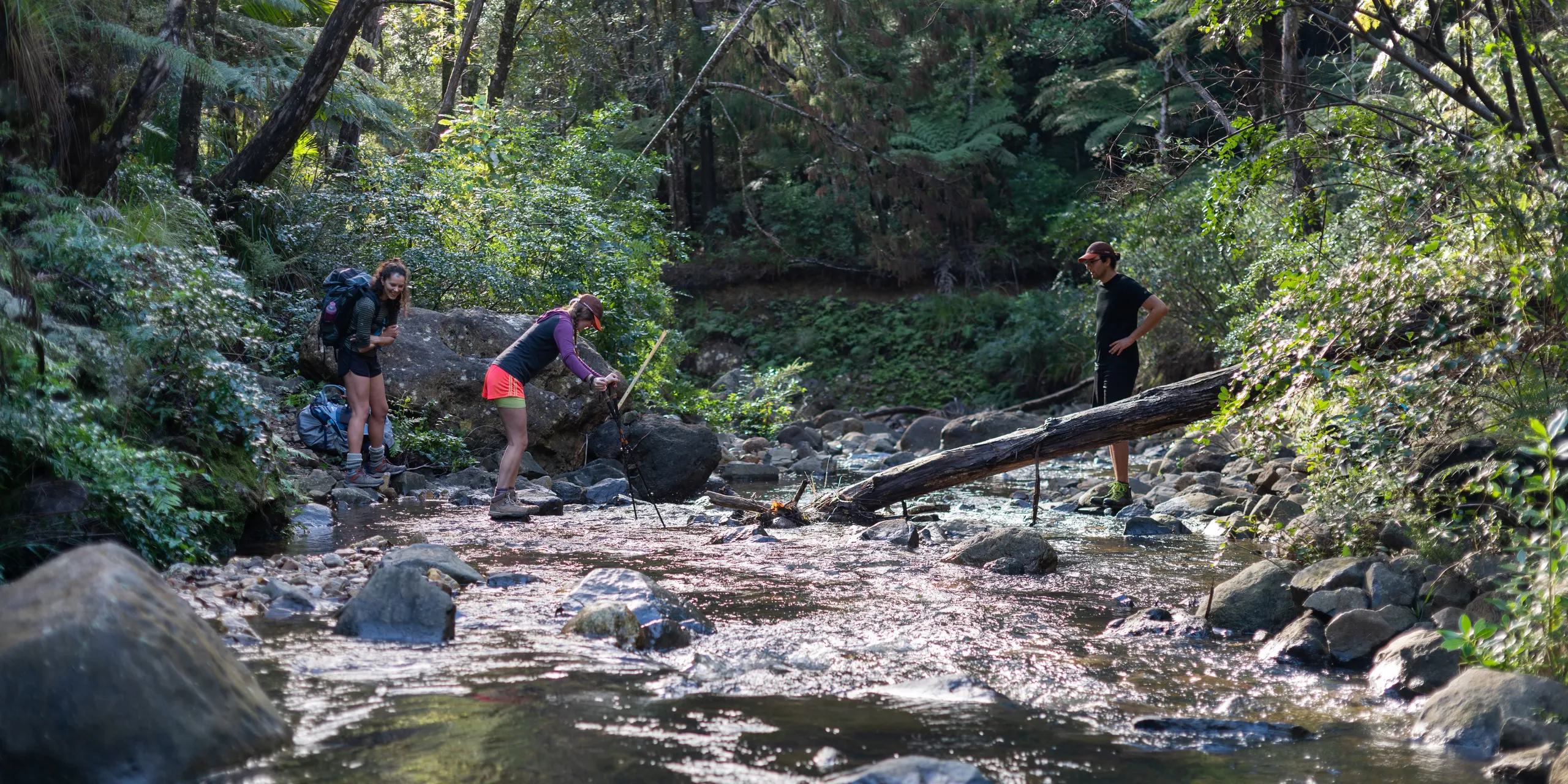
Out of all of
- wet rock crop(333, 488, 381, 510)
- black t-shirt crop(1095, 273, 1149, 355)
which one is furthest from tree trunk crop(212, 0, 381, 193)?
black t-shirt crop(1095, 273, 1149, 355)

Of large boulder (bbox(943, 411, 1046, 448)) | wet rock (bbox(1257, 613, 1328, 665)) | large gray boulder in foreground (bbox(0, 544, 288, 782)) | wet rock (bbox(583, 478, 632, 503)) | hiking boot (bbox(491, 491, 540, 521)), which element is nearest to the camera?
large gray boulder in foreground (bbox(0, 544, 288, 782))

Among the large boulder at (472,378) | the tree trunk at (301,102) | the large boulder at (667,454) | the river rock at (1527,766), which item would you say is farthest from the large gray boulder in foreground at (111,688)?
the tree trunk at (301,102)

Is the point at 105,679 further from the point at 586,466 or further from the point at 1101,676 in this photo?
the point at 586,466

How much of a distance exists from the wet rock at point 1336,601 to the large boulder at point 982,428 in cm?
931

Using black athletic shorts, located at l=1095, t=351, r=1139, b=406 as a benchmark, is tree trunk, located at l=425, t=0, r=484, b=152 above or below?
above

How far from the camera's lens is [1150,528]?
9.05 m

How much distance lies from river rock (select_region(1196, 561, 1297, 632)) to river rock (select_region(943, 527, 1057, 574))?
4.71ft

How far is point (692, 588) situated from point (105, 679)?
3516 mm

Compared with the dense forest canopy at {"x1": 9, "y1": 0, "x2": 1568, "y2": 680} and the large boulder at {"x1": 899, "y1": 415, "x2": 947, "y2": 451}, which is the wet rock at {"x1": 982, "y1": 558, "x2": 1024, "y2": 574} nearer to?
the dense forest canopy at {"x1": 9, "y1": 0, "x2": 1568, "y2": 680}

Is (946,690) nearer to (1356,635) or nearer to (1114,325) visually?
(1356,635)

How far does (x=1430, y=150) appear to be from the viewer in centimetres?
606

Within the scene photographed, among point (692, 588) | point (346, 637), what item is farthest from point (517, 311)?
point (346, 637)

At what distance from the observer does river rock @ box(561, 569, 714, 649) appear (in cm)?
514

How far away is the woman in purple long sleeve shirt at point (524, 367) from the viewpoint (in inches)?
377
